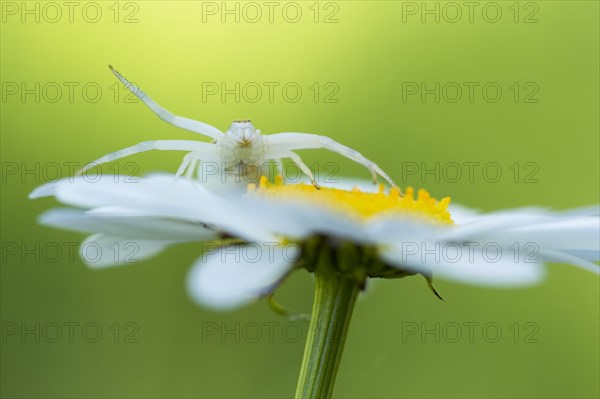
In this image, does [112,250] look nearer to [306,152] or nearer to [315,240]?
[315,240]

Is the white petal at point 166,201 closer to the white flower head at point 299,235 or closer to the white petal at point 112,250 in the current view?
the white flower head at point 299,235

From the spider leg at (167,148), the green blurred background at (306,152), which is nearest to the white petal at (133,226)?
the spider leg at (167,148)

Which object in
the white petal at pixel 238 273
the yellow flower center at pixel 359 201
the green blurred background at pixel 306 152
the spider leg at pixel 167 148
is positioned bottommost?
the white petal at pixel 238 273

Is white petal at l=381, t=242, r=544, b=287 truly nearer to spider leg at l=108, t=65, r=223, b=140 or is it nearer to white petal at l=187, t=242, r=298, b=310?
white petal at l=187, t=242, r=298, b=310

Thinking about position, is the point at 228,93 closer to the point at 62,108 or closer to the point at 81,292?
the point at 62,108

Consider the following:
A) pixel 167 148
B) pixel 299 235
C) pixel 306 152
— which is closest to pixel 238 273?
pixel 299 235

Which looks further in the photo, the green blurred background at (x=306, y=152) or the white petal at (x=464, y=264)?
the green blurred background at (x=306, y=152)

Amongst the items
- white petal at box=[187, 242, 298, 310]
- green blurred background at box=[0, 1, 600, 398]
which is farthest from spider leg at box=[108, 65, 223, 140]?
green blurred background at box=[0, 1, 600, 398]

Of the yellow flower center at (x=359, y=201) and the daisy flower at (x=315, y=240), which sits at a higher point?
the yellow flower center at (x=359, y=201)

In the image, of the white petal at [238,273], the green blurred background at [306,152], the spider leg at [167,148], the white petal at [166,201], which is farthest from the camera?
the green blurred background at [306,152]

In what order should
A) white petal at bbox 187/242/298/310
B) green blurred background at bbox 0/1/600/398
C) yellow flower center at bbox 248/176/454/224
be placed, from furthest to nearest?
green blurred background at bbox 0/1/600/398 < yellow flower center at bbox 248/176/454/224 < white petal at bbox 187/242/298/310
